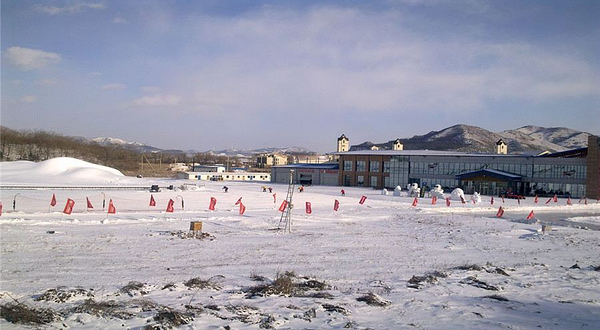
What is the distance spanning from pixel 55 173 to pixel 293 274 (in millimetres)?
68439

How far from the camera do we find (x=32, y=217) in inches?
934

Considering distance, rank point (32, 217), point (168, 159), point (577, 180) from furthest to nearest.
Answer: point (168, 159)
point (577, 180)
point (32, 217)

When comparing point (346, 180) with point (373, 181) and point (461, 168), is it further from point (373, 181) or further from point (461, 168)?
point (461, 168)

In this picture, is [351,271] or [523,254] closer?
[351,271]

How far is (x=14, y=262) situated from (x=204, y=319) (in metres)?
8.28

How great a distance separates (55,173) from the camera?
69.7 m

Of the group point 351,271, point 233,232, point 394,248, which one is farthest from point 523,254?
point 233,232

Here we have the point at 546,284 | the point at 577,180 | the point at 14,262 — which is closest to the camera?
the point at 546,284

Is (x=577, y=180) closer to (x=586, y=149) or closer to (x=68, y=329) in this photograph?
(x=586, y=149)

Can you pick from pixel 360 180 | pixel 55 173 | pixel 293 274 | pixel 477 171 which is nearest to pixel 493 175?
pixel 477 171

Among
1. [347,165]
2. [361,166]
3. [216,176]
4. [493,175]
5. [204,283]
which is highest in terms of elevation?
[347,165]

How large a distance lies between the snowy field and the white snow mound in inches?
1654

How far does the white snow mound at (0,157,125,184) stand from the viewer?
63531 mm

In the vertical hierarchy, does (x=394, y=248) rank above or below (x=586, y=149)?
below
